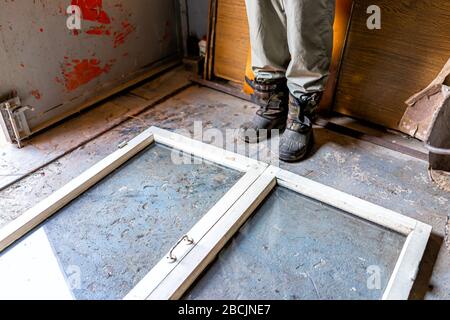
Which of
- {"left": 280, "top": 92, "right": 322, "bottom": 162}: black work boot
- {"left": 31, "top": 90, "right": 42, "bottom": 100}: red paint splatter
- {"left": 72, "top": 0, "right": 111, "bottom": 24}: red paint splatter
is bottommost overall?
{"left": 280, "top": 92, "right": 322, "bottom": 162}: black work boot

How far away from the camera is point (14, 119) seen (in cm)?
156

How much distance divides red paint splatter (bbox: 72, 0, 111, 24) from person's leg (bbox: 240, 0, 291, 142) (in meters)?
0.72

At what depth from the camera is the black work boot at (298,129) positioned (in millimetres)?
1533

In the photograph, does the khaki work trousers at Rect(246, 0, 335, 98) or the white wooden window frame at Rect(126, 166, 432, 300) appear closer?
the white wooden window frame at Rect(126, 166, 432, 300)

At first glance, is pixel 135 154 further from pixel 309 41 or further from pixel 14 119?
pixel 309 41

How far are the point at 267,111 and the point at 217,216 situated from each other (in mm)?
660

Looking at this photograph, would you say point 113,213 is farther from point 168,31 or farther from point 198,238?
point 168,31

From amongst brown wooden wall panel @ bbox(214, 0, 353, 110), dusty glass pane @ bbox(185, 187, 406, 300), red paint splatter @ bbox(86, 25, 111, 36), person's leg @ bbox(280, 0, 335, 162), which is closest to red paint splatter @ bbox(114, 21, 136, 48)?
red paint splatter @ bbox(86, 25, 111, 36)

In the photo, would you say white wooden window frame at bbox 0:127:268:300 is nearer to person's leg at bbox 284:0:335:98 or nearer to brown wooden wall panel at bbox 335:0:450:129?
person's leg at bbox 284:0:335:98

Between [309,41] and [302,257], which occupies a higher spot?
[309,41]

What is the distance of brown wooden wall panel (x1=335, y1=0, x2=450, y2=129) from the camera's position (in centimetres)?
146

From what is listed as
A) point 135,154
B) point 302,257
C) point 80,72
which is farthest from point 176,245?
point 80,72

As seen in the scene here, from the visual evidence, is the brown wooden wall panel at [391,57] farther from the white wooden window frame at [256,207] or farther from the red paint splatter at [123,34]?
the red paint splatter at [123,34]
